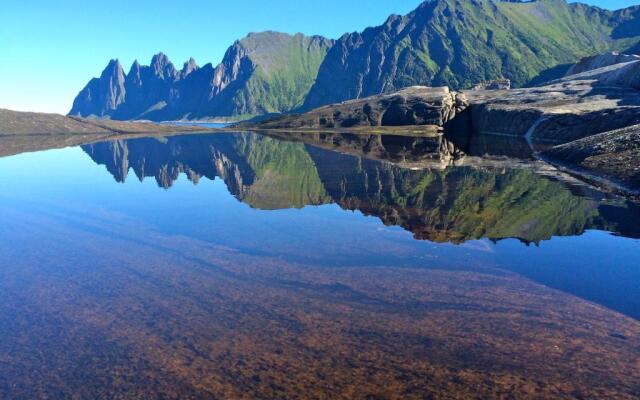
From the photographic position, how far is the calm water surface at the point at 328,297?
12914mm

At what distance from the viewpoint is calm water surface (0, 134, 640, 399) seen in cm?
1291

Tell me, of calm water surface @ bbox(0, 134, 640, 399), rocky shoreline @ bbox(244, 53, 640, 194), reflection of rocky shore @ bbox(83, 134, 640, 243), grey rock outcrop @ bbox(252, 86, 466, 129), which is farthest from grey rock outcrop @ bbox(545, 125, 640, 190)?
grey rock outcrop @ bbox(252, 86, 466, 129)

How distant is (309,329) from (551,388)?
7923mm

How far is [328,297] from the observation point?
727 inches

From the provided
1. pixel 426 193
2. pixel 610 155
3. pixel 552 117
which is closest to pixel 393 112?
pixel 552 117

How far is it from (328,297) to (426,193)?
24250mm

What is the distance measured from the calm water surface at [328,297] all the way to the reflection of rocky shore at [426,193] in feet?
1.03

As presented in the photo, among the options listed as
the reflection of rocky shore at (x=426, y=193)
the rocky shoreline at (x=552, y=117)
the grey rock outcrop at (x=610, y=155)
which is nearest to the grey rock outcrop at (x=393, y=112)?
the rocky shoreline at (x=552, y=117)

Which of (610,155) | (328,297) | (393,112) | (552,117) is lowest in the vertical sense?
(328,297)

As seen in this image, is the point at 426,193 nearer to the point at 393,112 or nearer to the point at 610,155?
the point at 610,155

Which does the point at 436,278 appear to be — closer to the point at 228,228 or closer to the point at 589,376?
the point at 589,376

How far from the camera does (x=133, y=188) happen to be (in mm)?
49250

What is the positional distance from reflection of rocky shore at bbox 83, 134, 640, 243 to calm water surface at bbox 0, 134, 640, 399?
0.32m

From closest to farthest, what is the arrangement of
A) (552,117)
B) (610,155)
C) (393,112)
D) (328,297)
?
(328,297) < (610,155) < (552,117) < (393,112)
